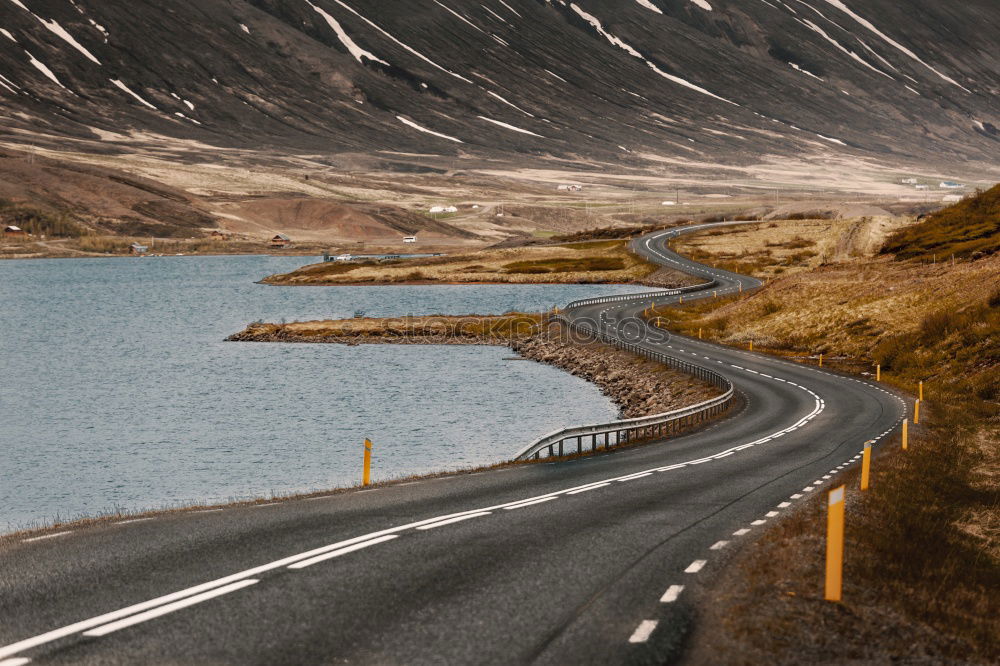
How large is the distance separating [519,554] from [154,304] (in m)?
117

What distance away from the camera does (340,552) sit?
1491 cm

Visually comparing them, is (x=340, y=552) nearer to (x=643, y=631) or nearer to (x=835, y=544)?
(x=643, y=631)

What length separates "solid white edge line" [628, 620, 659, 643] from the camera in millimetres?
11109

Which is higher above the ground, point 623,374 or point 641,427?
point 641,427

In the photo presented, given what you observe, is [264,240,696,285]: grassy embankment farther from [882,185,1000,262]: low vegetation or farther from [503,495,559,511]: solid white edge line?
[503,495,559,511]: solid white edge line

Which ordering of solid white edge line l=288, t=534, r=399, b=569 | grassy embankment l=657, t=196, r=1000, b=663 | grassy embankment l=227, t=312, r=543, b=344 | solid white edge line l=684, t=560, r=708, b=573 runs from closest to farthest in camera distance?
grassy embankment l=657, t=196, r=1000, b=663 → solid white edge line l=288, t=534, r=399, b=569 → solid white edge line l=684, t=560, r=708, b=573 → grassy embankment l=227, t=312, r=543, b=344

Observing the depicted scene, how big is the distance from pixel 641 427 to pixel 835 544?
26.6 m

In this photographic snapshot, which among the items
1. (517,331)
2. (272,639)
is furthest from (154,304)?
(272,639)

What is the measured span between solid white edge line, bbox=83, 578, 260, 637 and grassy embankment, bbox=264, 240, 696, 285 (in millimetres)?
117317

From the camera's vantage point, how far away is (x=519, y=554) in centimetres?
1514

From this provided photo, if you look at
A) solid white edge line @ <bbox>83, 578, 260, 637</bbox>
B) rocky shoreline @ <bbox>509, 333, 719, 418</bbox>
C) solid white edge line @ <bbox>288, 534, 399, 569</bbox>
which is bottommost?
rocky shoreline @ <bbox>509, 333, 719, 418</bbox>

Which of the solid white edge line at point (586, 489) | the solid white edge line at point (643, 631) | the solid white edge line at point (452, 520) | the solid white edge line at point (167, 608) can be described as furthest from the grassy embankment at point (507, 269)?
the solid white edge line at point (643, 631)

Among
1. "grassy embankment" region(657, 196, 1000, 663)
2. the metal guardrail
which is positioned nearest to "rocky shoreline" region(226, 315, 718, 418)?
the metal guardrail

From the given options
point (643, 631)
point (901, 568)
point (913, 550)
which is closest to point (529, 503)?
point (913, 550)
